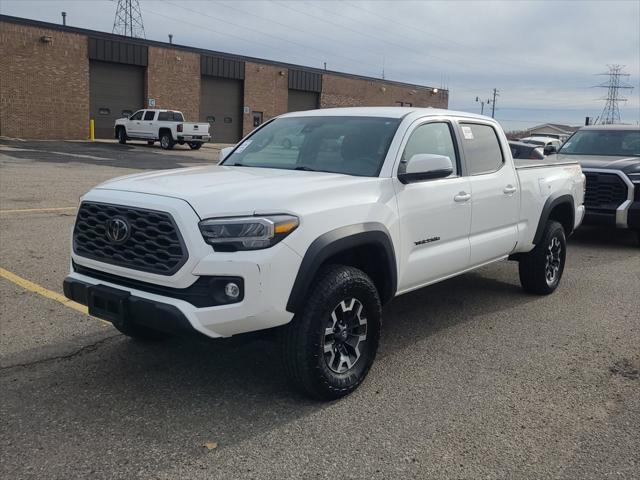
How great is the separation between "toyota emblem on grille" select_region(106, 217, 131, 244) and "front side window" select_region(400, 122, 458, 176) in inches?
77.4

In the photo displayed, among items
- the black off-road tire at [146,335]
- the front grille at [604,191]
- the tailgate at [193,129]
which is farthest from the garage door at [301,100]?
the black off-road tire at [146,335]

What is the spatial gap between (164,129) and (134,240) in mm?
28550

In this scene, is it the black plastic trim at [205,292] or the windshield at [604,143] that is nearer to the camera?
the black plastic trim at [205,292]

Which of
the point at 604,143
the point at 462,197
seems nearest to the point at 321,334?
the point at 462,197

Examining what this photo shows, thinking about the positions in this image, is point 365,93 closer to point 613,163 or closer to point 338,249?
point 613,163

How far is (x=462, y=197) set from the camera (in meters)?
5.10

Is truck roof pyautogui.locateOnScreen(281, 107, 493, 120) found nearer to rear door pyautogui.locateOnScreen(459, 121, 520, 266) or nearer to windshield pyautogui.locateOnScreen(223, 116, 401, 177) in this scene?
windshield pyautogui.locateOnScreen(223, 116, 401, 177)

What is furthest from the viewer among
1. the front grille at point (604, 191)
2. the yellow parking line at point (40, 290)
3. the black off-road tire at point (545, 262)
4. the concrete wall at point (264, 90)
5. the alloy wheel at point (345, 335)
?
the concrete wall at point (264, 90)

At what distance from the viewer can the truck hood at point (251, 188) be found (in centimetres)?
359

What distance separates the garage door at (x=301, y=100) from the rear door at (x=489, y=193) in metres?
39.7

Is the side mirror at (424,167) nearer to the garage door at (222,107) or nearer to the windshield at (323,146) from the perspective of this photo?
the windshield at (323,146)

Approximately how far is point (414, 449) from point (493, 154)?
3.29 meters

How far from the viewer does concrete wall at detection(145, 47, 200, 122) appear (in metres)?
35.9

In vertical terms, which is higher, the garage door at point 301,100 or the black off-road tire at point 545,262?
the garage door at point 301,100
